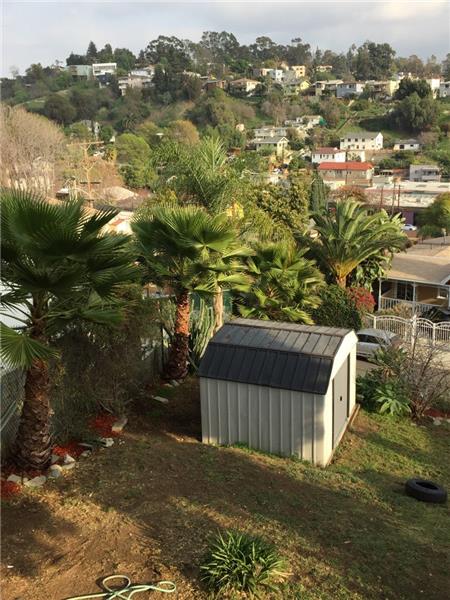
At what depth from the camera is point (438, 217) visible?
4769 cm

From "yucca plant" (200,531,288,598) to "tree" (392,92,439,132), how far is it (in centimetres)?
10718

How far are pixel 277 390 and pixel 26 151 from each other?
44.2 m

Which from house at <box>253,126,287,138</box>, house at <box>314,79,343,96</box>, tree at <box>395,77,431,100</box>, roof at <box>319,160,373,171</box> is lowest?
roof at <box>319,160,373,171</box>

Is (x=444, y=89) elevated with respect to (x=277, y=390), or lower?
elevated

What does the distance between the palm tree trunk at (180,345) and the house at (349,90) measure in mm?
138629

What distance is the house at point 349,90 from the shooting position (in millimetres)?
140625

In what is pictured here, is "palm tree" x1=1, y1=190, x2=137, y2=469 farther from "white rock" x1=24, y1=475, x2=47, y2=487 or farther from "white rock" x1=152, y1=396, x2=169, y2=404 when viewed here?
"white rock" x1=152, y1=396, x2=169, y2=404

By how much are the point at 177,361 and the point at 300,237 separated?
10209mm

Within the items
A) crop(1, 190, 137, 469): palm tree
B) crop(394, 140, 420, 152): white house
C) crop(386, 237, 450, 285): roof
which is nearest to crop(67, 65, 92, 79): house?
crop(394, 140, 420, 152): white house

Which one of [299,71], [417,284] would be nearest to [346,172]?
[417,284]

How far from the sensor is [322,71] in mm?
182000

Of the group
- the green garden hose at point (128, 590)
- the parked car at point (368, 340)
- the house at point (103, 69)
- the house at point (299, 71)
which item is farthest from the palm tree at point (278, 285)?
the house at point (103, 69)

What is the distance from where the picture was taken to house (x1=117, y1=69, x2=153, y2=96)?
14498 cm

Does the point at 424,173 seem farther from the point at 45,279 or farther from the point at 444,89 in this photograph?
the point at 45,279
